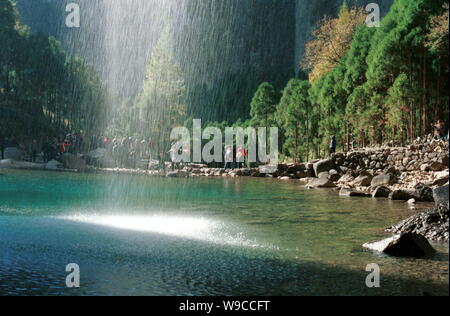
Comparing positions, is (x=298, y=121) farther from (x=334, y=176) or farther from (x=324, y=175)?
(x=334, y=176)

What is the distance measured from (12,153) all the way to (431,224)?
149 feet

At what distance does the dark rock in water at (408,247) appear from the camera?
988 cm

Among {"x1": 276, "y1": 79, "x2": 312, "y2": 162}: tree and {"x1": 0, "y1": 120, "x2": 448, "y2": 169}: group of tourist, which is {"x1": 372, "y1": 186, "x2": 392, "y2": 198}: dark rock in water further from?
{"x1": 0, "y1": 120, "x2": 448, "y2": 169}: group of tourist

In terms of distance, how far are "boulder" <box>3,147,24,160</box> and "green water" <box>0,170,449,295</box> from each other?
33288 mm

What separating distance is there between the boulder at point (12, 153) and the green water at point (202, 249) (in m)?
33.3

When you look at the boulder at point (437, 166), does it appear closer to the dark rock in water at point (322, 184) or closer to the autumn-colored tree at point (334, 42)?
the dark rock in water at point (322, 184)

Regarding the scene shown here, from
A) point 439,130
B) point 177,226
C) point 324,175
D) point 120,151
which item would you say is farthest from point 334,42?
point 177,226

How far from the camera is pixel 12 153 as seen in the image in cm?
5050

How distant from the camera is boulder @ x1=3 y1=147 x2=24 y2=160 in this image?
50.3 m

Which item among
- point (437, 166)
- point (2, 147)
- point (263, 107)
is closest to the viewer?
point (437, 166)

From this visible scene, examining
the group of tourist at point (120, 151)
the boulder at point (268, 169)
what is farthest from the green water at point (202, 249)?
the group of tourist at point (120, 151)

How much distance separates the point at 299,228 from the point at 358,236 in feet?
5.68

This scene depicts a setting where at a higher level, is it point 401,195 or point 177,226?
point 401,195

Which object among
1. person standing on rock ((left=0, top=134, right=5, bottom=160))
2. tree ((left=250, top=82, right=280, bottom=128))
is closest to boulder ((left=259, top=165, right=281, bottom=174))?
tree ((left=250, top=82, right=280, bottom=128))
